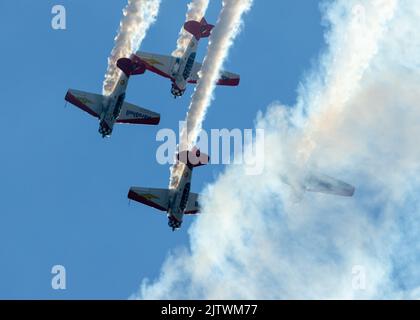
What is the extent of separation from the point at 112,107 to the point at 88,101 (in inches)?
112

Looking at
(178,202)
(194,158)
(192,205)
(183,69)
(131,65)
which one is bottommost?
(192,205)

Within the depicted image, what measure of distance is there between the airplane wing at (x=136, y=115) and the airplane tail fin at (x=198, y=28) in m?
9.31

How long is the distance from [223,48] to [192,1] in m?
7.95

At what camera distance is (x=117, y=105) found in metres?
85.1

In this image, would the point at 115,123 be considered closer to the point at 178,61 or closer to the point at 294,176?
the point at 178,61

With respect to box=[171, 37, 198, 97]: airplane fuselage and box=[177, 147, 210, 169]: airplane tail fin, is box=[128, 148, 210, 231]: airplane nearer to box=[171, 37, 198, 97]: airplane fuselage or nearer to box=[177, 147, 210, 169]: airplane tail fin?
box=[177, 147, 210, 169]: airplane tail fin

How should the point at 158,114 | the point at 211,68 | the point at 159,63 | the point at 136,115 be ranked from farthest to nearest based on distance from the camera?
the point at 158,114 → the point at 136,115 → the point at 159,63 → the point at 211,68

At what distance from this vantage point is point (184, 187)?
81250 millimetres

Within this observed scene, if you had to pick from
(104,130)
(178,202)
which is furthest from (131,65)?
(178,202)

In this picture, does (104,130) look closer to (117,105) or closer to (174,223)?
(117,105)

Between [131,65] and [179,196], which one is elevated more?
[131,65]

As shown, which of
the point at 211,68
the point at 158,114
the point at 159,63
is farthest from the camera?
the point at 158,114

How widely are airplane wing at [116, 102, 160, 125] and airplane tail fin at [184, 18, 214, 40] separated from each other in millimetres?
9306
